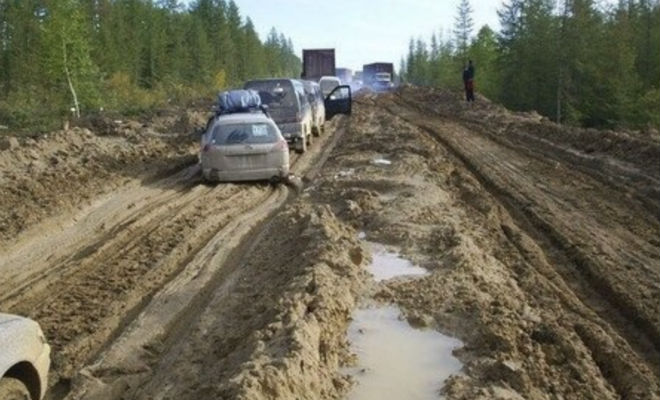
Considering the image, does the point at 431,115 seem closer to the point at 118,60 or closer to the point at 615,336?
the point at 615,336

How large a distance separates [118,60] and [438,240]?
178ft

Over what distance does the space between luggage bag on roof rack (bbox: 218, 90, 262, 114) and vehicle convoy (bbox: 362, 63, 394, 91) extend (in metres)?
55.1

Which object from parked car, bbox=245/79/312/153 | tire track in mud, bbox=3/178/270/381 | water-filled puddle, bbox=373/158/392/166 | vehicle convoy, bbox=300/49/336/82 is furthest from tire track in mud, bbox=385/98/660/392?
vehicle convoy, bbox=300/49/336/82

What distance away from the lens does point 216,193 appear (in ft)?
44.3

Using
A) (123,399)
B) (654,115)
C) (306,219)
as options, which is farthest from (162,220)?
(654,115)

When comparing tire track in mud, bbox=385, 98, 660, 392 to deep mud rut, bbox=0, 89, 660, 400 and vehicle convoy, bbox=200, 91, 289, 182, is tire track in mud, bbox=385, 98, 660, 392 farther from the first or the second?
vehicle convoy, bbox=200, 91, 289, 182

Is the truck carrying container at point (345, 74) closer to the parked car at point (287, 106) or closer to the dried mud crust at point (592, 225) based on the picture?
the parked car at point (287, 106)

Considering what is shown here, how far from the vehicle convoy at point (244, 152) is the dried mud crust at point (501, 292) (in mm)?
1453

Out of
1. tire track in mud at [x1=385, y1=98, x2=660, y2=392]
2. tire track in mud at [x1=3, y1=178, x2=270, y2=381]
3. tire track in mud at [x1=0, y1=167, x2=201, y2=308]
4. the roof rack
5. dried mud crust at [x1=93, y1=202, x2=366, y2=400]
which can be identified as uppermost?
the roof rack

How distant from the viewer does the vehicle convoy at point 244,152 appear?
14383 millimetres

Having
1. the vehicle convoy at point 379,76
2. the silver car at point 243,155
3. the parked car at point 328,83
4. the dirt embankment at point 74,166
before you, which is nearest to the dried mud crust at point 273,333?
the dirt embankment at point 74,166

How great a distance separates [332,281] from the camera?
22.2ft

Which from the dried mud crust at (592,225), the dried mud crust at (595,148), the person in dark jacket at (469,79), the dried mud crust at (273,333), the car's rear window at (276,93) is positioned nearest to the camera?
the dried mud crust at (273,333)

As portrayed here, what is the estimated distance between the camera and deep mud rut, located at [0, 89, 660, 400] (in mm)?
5125
